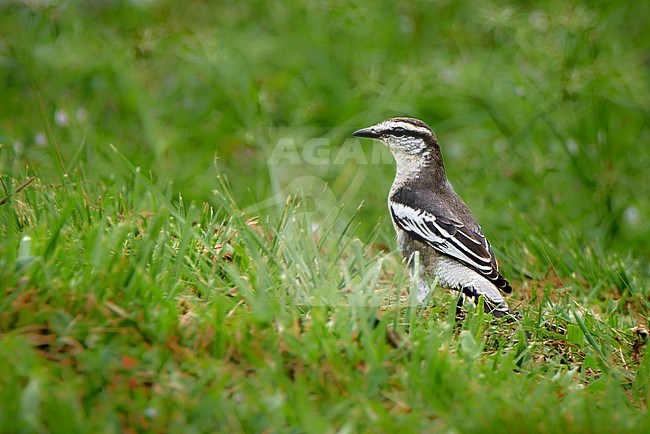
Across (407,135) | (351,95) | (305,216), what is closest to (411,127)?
(407,135)

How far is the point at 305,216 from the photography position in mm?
5320

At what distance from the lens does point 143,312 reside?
4.01m

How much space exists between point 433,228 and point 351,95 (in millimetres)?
3620

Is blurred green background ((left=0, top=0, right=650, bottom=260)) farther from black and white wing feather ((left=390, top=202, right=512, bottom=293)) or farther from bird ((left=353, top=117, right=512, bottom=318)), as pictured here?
black and white wing feather ((left=390, top=202, right=512, bottom=293))

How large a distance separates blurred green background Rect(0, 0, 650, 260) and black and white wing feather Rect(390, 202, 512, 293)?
1.66 meters

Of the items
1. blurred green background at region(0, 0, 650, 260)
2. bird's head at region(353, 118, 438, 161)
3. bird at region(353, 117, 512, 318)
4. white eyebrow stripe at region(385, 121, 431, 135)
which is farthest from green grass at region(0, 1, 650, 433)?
white eyebrow stripe at region(385, 121, 431, 135)

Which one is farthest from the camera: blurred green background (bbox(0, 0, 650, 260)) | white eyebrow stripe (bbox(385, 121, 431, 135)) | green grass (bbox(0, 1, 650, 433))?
blurred green background (bbox(0, 0, 650, 260))

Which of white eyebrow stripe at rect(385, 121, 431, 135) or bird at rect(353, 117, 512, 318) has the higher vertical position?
white eyebrow stripe at rect(385, 121, 431, 135)

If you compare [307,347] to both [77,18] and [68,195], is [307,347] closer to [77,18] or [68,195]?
[68,195]

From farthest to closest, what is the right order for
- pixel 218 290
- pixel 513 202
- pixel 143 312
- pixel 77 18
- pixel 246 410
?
pixel 77 18 → pixel 513 202 → pixel 218 290 → pixel 143 312 → pixel 246 410

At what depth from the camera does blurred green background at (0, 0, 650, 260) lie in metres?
7.86

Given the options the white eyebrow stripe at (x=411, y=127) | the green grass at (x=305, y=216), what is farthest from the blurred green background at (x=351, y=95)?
the white eyebrow stripe at (x=411, y=127)

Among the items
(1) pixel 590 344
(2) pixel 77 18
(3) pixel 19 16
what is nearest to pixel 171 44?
(2) pixel 77 18

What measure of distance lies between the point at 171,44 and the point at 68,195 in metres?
4.26
